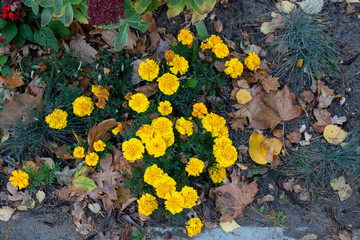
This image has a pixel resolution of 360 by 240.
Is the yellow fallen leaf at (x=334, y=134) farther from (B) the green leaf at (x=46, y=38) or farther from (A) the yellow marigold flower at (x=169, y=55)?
(B) the green leaf at (x=46, y=38)

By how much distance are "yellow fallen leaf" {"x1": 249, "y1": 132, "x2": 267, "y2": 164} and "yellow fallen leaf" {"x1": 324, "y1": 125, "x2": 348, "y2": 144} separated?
1.95 ft

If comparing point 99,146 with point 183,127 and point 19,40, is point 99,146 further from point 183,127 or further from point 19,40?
point 19,40

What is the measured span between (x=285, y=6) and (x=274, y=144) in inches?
54.9

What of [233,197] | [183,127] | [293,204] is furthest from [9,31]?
[293,204]

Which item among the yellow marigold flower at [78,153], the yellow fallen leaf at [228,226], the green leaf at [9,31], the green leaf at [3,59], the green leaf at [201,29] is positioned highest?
the green leaf at [201,29]

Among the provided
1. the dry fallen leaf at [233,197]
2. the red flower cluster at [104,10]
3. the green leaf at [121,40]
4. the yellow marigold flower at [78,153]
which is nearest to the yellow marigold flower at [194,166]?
the dry fallen leaf at [233,197]

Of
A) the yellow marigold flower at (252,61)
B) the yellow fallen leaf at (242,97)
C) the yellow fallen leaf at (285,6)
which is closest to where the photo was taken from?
the yellow marigold flower at (252,61)

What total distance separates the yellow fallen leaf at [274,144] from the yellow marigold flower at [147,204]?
3.74 feet

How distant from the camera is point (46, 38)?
2709 mm

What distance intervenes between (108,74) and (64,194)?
108 centimetres

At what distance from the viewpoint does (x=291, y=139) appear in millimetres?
2846

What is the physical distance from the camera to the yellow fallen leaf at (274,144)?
2.80 meters

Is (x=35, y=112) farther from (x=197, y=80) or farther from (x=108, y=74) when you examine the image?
(x=197, y=80)

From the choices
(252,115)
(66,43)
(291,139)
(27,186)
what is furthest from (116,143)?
(291,139)
